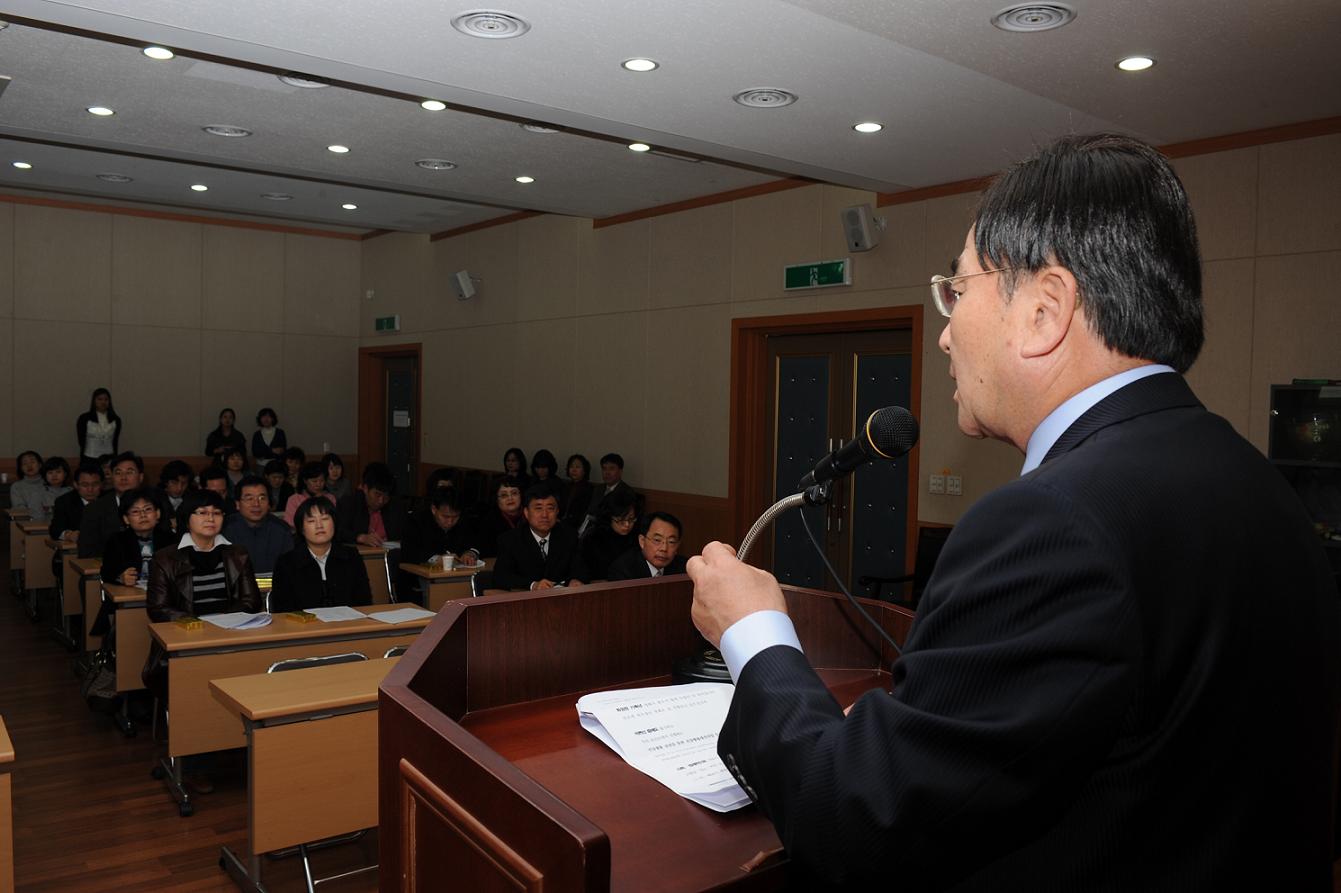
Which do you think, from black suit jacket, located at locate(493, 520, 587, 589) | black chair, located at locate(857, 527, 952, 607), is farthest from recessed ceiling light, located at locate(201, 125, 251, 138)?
black chair, located at locate(857, 527, 952, 607)

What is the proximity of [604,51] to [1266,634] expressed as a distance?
160 inches

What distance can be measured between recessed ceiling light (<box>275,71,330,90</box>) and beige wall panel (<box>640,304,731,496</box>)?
3538 mm

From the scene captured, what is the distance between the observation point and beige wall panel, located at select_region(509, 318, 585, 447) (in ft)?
31.2

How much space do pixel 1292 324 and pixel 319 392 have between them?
1086 centimetres

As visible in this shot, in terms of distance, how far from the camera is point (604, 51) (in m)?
4.31

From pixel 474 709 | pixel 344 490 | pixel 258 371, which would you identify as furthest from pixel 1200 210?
pixel 258 371

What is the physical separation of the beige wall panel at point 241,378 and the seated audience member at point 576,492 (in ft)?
16.6

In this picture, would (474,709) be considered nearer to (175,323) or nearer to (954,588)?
(954,588)

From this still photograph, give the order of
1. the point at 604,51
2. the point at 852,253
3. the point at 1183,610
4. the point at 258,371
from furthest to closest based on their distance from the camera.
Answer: the point at 258,371 → the point at 852,253 → the point at 604,51 → the point at 1183,610

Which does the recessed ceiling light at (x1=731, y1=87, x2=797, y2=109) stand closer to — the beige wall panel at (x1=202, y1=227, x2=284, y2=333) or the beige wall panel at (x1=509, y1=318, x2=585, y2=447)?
the beige wall panel at (x1=509, y1=318, x2=585, y2=447)

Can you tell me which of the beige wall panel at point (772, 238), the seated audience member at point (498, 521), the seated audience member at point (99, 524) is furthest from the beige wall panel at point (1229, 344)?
the seated audience member at point (99, 524)

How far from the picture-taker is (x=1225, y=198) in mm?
5301

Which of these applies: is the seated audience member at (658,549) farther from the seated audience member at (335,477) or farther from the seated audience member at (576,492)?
the seated audience member at (335,477)

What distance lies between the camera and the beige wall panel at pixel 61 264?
11.0 meters
